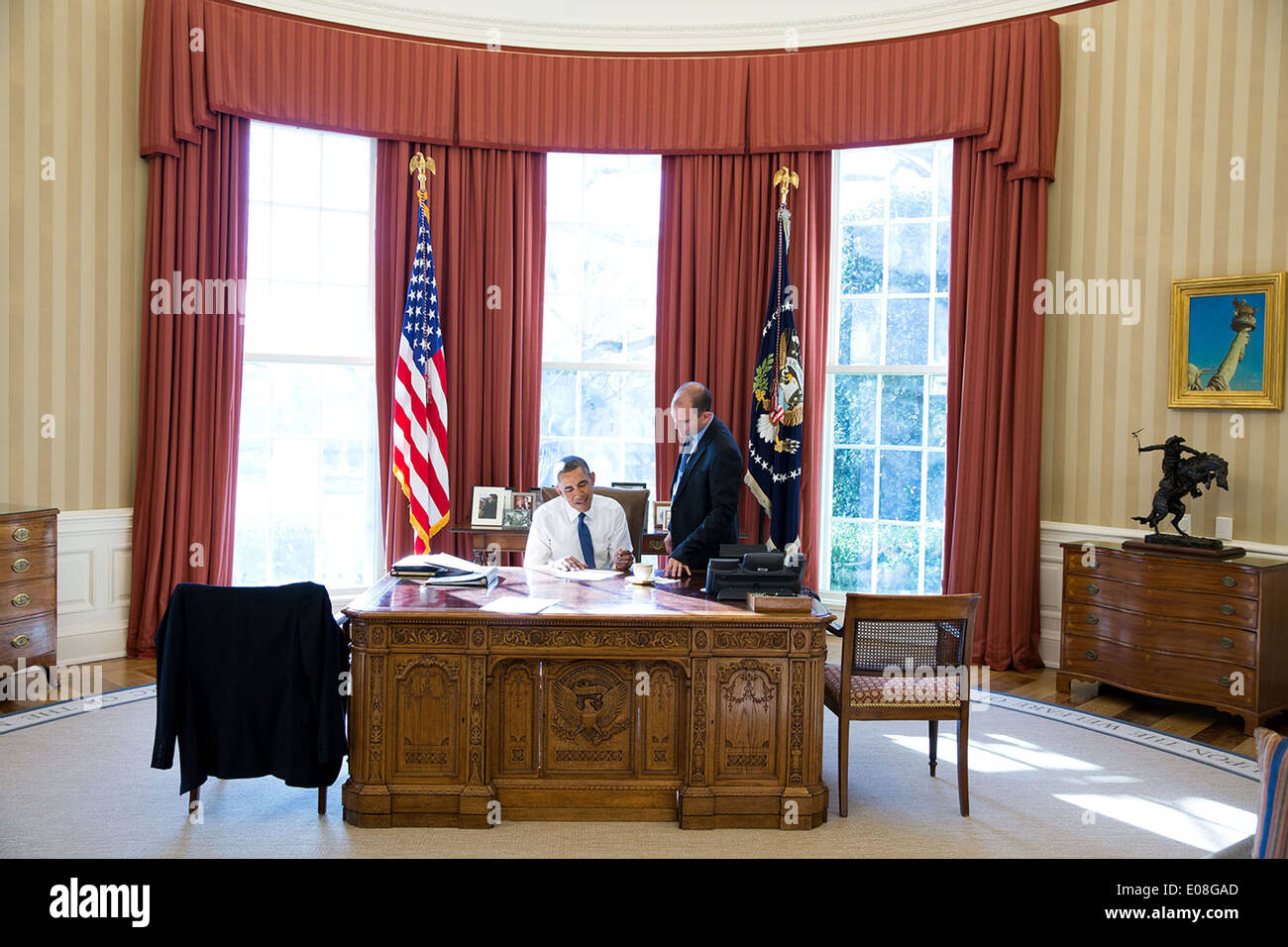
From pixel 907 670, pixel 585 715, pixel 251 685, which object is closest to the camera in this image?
pixel 251 685

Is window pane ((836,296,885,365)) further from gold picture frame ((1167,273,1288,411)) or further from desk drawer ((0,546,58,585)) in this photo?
desk drawer ((0,546,58,585))

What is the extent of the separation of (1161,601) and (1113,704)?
2.24ft

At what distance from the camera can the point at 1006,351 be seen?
6.26m

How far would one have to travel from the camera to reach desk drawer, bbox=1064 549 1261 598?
4.90 meters

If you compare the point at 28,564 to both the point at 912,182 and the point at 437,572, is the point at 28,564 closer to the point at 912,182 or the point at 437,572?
the point at 437,572

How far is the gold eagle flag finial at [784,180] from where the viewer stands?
6684mm

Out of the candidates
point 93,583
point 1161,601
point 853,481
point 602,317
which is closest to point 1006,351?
point 853,481

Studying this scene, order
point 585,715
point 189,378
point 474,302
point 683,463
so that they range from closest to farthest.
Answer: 1. point 585,715
2. point 683,463
3. point 189,378
4. point 474,302

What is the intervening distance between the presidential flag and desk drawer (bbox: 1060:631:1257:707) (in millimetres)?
1803

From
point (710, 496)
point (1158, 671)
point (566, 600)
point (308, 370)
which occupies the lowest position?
point (1158, 671)

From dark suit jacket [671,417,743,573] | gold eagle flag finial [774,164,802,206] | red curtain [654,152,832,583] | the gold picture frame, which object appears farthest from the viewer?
red curtain [654,152,832,583]

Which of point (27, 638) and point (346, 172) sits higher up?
point (346, 172)

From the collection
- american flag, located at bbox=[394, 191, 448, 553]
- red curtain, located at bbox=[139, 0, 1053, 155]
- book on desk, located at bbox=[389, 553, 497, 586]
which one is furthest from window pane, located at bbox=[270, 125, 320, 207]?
book on desk, located at bbox=[389, 553, 497, 586]

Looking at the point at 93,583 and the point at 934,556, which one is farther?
the point at 934,556
